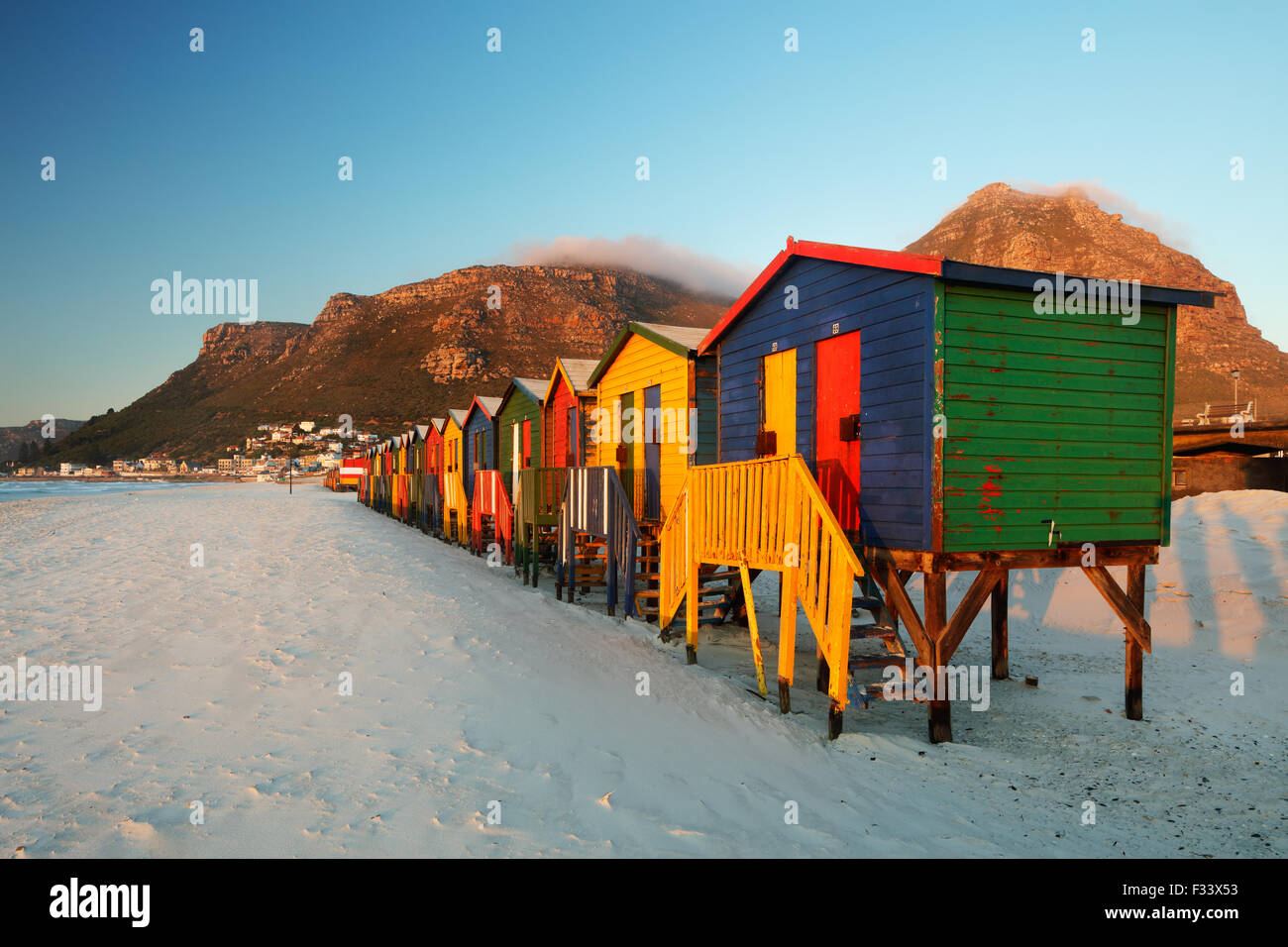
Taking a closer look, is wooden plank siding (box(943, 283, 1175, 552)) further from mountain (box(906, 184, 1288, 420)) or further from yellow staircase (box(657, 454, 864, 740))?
mountain (box(906, 184, 1288, 420))

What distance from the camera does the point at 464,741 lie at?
6.56m

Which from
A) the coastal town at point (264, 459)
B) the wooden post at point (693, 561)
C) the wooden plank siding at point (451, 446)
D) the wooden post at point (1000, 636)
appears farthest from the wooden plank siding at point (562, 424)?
the coastal town at point (264, 459)

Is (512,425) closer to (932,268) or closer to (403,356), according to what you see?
(932,268)

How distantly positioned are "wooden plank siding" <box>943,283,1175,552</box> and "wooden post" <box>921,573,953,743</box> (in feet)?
1.75

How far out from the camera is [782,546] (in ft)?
27.3

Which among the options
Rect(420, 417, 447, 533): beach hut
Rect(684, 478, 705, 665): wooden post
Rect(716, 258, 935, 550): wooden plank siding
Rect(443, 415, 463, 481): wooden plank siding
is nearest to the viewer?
Rect(716, 258, 935, 550): wooden plank siding

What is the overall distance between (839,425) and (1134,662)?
4.63m

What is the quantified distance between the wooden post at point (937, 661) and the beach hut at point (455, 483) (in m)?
20.8

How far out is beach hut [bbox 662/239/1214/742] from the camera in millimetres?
7461

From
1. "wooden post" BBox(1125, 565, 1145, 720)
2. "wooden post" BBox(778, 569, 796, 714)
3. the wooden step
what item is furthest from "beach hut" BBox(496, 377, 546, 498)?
"wooden post" BBox(1125, 565, 1145, 720)

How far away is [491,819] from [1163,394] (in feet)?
28.1

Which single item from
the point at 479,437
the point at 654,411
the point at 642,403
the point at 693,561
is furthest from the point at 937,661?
the point at 479,437
